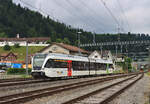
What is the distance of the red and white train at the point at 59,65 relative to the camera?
2527 centimetres

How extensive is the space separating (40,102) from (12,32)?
187 m

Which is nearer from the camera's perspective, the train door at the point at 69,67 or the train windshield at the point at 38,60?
the train windshield at the point at 38,60

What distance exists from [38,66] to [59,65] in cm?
281

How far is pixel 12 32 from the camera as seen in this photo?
626 feet

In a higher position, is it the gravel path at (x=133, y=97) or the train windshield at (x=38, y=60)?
the train windshield at (x=38, y=60)

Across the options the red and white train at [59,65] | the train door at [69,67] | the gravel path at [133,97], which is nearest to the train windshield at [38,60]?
the red and white train at [59,65]

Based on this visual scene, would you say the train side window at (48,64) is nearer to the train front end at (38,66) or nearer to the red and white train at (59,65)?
the red and white train at (59,65)

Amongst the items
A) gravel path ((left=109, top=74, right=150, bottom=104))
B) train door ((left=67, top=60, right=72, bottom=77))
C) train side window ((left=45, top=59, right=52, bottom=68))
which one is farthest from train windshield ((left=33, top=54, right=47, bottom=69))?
gravel path ((left=109, top=74, right=150, bottom=104))

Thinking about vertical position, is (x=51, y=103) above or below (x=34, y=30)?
below

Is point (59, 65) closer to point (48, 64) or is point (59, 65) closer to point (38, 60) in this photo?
point (48, 64)

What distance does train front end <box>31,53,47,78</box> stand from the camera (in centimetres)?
2498

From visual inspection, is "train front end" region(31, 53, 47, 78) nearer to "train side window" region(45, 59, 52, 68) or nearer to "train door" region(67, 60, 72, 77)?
"train side window" region(45, 59, 52, 68)

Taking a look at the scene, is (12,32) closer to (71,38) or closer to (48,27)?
(48,27)

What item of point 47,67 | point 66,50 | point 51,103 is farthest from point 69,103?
point 66,50
